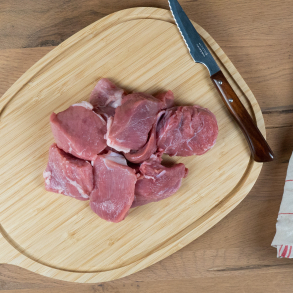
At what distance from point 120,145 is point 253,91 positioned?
4.87 feet

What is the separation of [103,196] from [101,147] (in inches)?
17.8

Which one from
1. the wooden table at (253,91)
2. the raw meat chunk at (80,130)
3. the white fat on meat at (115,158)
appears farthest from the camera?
the wooden table at (253,91)

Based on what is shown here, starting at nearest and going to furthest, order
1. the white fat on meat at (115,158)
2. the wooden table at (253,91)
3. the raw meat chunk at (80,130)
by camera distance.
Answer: the raw meat chunk at (80,130) < the white fat on meat at (115,158) < the wooden table at (253,91)

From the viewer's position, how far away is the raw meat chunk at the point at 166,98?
238 cm

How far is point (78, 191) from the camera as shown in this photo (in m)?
2.36

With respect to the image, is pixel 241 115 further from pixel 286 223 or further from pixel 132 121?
pixel 286 223

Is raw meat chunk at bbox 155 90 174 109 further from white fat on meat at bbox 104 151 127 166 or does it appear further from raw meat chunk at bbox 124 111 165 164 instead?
white fat on meat at bbox 104 151 127 166

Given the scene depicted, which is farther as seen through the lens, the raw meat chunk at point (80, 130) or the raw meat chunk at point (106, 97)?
the raw meat chunk at point (106, 97)

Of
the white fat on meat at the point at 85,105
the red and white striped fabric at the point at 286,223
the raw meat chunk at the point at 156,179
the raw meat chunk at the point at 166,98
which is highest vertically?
the white fat on meat at the point at 85,105

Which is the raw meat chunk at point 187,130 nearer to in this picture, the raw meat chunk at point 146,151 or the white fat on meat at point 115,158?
the raw meat chunk at point 146,151

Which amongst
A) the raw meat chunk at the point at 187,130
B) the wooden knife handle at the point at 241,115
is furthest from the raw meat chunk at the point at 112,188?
the wooden knife handle at the point at 241,115

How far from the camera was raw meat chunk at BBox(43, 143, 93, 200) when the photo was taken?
7.61 ft

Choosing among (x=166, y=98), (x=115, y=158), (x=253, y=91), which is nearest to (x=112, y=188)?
(x=115, y=158)

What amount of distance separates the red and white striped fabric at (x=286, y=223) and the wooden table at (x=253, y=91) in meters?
0.13
